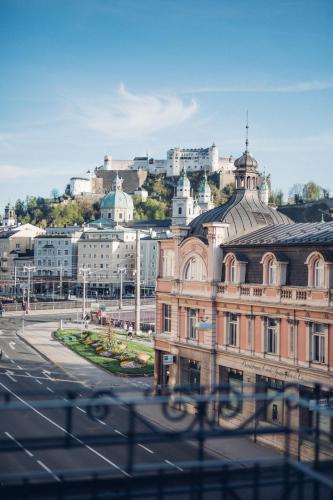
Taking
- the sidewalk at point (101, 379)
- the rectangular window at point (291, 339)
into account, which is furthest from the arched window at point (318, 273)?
the sidewalk at point (101, 379)

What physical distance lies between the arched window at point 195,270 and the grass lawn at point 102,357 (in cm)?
1217

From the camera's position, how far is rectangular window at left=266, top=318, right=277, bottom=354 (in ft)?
90.2

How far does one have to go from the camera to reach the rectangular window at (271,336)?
1083 inches

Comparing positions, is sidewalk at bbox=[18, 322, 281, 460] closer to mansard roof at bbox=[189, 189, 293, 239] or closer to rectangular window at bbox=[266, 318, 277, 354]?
rectangular window at bbox=[266, 318, 277, 354]

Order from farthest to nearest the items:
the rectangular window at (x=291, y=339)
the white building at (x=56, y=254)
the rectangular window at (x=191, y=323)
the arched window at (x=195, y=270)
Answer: the white building at (x=56, y=254) → the rectangular window at (x=191, y=323) → the arched window at (x=195, y=270) → the rectangular window at (x=291, y=339)

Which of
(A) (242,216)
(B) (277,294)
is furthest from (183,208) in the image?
(B) (277,294)

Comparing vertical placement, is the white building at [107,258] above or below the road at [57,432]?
above

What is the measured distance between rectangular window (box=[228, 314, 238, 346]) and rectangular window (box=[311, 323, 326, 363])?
5017mm

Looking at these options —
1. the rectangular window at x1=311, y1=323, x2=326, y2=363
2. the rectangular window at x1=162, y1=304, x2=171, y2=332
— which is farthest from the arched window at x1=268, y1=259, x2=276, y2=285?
the rectangular window at x1=162, y1=304, x2=171, y2=332

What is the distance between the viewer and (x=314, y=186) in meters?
178

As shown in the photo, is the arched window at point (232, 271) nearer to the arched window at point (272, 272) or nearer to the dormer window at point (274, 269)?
the dormer window at point (274, 269)

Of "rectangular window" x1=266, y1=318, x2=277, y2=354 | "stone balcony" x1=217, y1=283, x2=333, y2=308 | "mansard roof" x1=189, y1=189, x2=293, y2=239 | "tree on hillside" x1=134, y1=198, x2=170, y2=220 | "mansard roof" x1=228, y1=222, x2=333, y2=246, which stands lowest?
"rectangular window" x1=266, y1=318, x2=277, y2=354

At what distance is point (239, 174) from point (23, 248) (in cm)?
12122

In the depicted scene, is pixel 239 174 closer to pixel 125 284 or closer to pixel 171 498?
pixel 171 498
